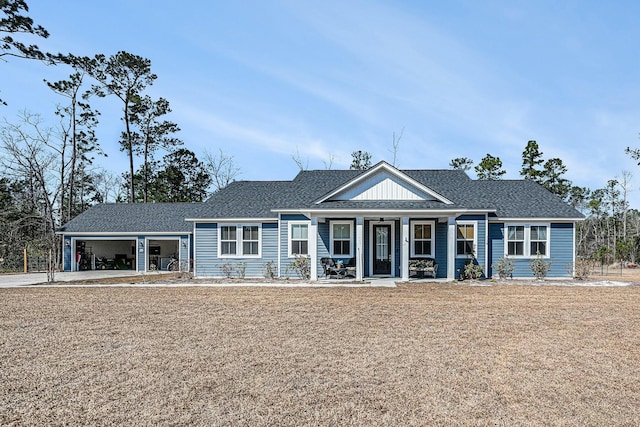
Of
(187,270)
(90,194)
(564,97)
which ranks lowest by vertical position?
(187,270)

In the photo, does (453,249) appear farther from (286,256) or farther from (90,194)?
(90,194)

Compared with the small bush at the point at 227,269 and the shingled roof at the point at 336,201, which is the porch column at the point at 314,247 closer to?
the shingled roof at the point at 336,201

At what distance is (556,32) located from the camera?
1712cm

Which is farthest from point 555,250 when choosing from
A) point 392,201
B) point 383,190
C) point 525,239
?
point 383,190

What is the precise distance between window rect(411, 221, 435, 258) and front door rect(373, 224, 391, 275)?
1.03 metres

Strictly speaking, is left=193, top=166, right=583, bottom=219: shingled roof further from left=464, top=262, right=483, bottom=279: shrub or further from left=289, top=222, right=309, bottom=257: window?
left=464, top=262, right=483, bottom=279: shrub

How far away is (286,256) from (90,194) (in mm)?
33897

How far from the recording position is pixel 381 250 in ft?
68.0

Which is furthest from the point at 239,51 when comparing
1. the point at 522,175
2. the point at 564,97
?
the point at 522,175

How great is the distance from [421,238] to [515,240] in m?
3.96

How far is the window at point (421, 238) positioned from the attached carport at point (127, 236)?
451 inches

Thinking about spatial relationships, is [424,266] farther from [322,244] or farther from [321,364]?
[321,364]

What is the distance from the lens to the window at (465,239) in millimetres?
20094

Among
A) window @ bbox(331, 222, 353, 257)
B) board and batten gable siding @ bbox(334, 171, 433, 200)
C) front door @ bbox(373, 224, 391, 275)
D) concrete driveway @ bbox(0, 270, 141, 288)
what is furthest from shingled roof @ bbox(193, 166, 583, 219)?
concrete driveway @ bbox(0, 270, 141, 288)
